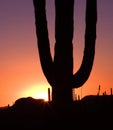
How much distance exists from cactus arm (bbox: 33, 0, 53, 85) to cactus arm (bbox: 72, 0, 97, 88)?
0.72 meters

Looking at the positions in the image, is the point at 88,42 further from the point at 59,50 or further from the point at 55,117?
the point at 55,117

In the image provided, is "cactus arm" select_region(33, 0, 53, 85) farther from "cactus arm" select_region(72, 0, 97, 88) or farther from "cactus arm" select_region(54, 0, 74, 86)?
"cactus arm" select_region(72, 0, 97, 88)

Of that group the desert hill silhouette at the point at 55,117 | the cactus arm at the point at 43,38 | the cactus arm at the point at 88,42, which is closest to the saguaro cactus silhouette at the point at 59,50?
the cactus arm at the point at 43,38

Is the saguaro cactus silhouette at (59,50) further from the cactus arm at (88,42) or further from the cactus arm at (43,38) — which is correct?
the cactus arm at (88,42)

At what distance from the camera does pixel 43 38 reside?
9.53 meters

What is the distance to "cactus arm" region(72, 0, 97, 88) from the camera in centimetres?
988

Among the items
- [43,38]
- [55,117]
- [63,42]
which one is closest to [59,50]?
[63,42]

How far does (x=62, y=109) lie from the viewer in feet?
31.0

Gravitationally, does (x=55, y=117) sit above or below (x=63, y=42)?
below

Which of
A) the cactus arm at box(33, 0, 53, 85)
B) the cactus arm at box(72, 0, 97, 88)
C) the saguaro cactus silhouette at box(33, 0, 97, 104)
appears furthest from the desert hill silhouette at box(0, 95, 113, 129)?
the cactus arm at box(33, 0, 53, 85)

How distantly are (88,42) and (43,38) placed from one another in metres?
1.23

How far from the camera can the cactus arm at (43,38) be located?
950 cm

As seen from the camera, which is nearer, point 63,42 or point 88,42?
point 63,42

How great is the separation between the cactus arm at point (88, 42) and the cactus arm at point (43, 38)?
28.5 inches
